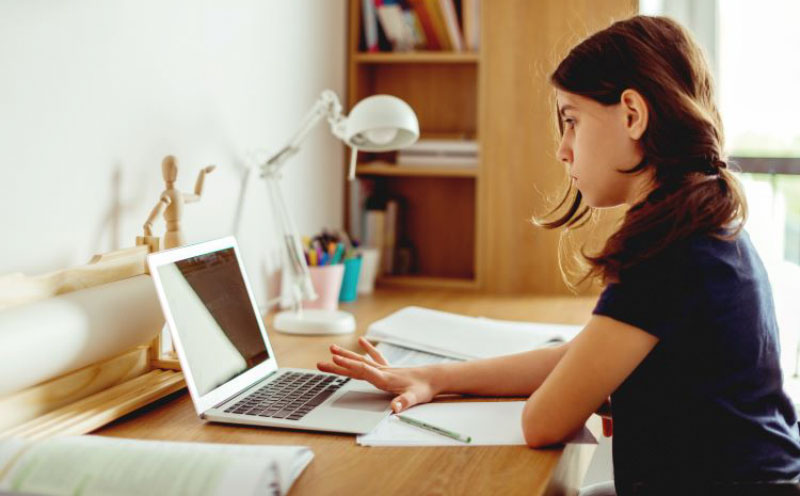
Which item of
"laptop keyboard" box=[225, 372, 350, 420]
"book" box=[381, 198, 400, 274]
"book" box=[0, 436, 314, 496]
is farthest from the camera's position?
"book" box=[381, 198, 400, 274]

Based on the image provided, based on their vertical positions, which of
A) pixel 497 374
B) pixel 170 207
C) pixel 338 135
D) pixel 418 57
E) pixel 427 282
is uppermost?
pixel 418 57

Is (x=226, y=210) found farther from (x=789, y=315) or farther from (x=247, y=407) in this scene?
(x=789, y=315)

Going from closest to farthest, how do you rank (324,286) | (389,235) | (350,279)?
(324,286)
(350,279)
(389,235)

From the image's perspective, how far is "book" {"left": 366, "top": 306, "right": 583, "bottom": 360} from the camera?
1533mm

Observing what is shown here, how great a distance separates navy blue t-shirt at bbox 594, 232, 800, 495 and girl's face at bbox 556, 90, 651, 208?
0.15 metres

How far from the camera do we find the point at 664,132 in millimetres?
1079

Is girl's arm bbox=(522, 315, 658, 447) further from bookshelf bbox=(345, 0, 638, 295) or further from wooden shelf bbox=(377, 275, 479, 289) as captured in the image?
wooden shelf bbox=(377, 275, 479, 289)

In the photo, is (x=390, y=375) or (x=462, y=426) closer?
(x=462, y=426)

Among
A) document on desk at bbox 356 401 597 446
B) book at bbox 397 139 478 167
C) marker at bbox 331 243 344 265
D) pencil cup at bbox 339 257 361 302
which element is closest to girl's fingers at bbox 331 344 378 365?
Result: document on desk at bbox 356 401 597 446

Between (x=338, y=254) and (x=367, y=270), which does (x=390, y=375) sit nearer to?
(x=338, y=254)

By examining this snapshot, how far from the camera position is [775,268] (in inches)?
67.6


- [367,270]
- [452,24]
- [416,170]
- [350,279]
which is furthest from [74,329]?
[452,24]

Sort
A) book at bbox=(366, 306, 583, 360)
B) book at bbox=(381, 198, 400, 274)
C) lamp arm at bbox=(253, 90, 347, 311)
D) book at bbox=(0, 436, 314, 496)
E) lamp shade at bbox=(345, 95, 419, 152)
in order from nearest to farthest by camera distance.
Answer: book at bbox=(0, 436, 314, 496) → book at bbox=(366, 306, 583, 360) → lamp shade at bbox=(345, 95, 419, 152) → lamp arm at bbox=(253, 90, 347, 311) → book at bbox=(381, 198, 400, 274)

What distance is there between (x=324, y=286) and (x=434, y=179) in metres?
0.74
